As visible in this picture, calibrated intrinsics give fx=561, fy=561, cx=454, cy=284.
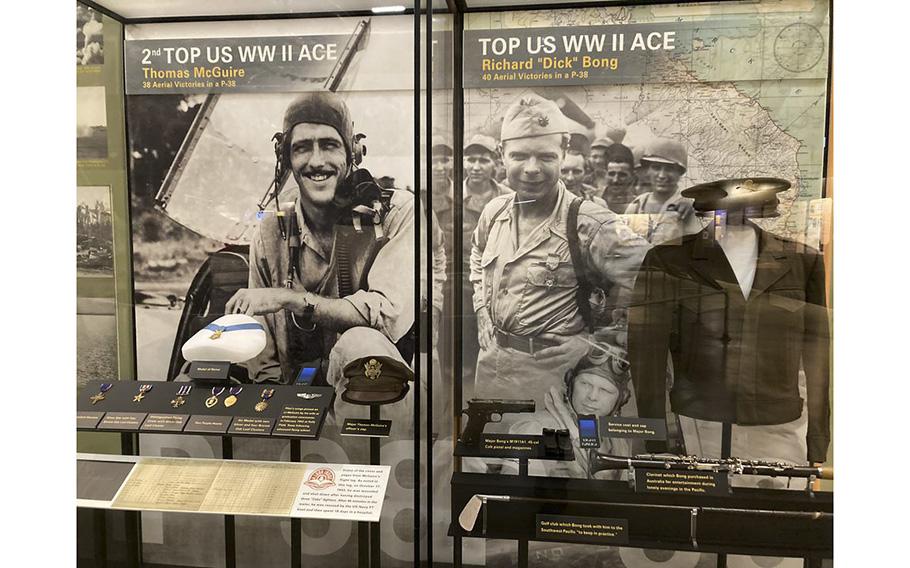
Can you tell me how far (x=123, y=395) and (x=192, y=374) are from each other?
205 mm

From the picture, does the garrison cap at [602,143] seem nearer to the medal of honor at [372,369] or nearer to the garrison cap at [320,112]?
the garrison cap at [320,112]

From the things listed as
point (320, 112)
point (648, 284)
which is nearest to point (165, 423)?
point (320, 112)

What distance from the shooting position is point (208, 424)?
1.60 metres

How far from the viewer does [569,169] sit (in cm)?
169

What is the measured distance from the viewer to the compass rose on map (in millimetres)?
1517

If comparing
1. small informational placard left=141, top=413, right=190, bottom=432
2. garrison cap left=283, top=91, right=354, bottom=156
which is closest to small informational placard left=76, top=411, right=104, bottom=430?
small informational placard left=141, top=413, right=190, bottom=432

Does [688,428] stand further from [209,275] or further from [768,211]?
[209,275]

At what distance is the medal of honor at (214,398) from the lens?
165cm

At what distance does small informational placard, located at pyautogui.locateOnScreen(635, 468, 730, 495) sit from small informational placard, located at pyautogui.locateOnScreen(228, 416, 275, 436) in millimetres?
1046

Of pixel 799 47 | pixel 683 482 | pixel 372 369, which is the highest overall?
pixel 799 47

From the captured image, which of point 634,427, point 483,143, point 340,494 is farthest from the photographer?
point 483,143

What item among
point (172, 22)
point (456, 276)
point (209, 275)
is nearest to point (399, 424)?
point (456, 276)

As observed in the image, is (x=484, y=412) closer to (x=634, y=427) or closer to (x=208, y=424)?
(x=634, y=427)

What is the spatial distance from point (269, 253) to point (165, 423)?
580 mm
